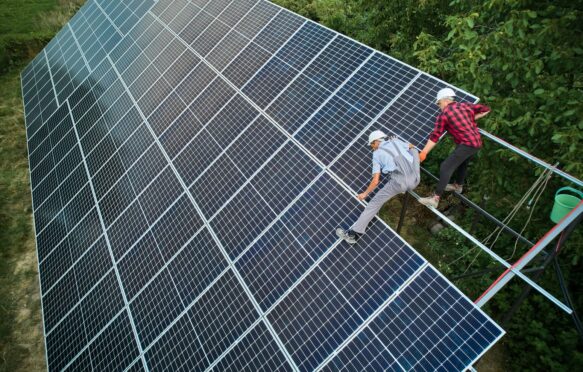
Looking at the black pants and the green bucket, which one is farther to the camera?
the black pants

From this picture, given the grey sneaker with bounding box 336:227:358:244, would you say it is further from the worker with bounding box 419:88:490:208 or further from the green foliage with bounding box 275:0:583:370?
the green foliage with bounding box 275:0:583:370

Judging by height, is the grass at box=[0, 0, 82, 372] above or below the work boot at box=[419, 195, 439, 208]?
below

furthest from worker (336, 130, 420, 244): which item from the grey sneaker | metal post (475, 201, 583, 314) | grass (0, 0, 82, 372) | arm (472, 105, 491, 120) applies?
grass (0, 0, 82, 372)

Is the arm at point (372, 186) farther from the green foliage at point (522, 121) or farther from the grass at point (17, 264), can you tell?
the grass at point (17, 264)

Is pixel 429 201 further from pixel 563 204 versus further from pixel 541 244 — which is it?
pixel 563 204

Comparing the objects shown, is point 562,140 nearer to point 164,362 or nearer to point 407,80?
point 407,80

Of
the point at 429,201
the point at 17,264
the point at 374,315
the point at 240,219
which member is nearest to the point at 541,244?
the point at 429,201
